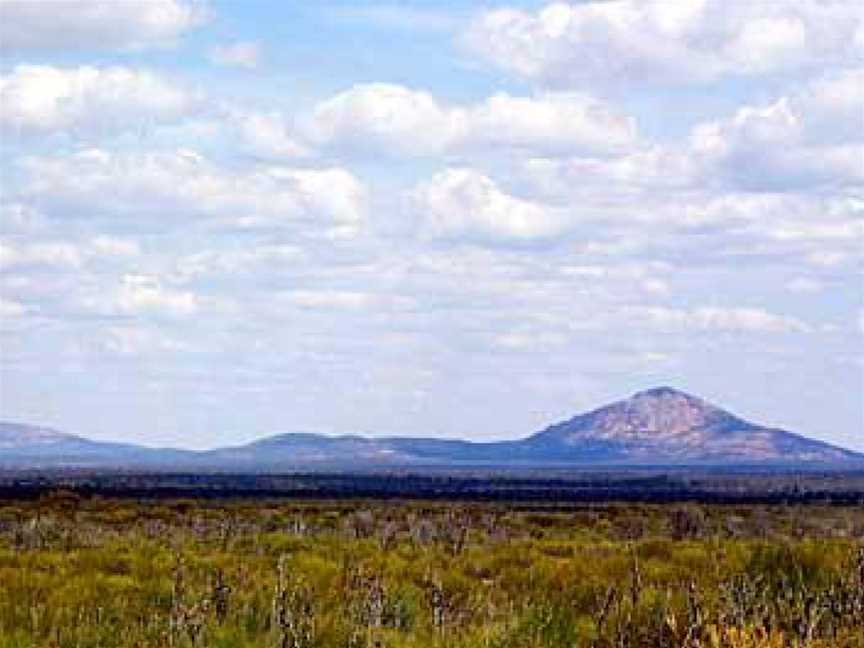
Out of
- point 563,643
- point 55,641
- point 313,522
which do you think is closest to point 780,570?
point 563,643

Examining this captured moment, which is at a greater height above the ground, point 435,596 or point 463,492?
point 463,492

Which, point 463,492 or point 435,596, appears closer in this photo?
point 435,596

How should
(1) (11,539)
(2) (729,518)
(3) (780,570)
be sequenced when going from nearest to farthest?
1. (3) (780,570)
2. (1) (11,539)
3. (2) (729,518)

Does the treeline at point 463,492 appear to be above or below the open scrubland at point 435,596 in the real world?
above

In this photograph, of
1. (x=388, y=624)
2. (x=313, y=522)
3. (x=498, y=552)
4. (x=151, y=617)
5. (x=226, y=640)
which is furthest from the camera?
(x=313, y=522)

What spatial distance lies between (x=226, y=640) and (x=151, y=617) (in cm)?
197

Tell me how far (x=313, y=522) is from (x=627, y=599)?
A: 3941cm

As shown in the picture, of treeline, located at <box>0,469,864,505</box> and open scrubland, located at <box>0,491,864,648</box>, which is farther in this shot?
treeline, located at <box>0,469,864,505</box>

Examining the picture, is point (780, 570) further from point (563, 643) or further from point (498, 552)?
point (563, 643)

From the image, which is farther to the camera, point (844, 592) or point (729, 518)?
point (729, 518)

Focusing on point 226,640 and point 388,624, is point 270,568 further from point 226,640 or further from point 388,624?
point 226,640

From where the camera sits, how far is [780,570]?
21.1 metres

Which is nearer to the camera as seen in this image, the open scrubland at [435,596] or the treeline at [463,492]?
the open scrubland at [435,596]

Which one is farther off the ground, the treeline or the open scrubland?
the treeline
